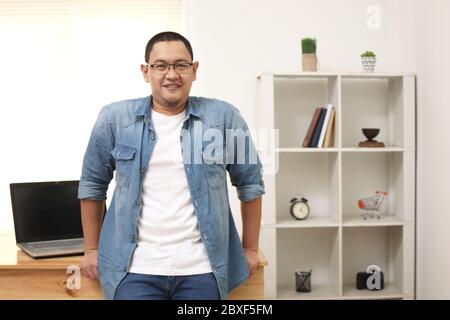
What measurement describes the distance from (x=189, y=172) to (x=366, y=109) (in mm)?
2020

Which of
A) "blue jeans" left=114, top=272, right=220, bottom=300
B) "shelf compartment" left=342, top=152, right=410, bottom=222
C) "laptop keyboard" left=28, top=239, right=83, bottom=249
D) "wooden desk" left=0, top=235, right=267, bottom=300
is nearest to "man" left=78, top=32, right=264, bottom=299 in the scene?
"blue jeans" left=114, top=272, right=220, bottom=300

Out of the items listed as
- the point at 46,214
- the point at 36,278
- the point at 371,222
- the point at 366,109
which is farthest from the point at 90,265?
the point at 366,109

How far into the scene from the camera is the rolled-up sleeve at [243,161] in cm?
188

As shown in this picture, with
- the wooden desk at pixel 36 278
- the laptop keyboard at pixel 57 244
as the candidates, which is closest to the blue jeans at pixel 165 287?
the wooden desk at pixel 36 278

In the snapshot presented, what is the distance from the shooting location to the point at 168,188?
1.79m

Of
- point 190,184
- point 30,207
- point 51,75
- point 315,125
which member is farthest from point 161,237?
point 51,75

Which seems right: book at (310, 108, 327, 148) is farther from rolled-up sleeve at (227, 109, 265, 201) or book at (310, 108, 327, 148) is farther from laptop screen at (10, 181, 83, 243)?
rolled-up sleeve at (227, 109, 265, 201)

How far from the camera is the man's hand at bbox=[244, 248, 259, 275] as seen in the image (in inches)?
78.9

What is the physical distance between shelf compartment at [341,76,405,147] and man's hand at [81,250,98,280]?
1.97m

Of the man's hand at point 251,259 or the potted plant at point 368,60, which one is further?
the potted plant at point 368,60

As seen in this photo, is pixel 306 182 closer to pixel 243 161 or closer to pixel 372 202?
pixel 372 202

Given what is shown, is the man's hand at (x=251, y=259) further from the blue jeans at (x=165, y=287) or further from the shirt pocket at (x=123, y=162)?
the shirt pocket at (x=123, y=162)

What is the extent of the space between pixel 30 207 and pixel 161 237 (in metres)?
1.05

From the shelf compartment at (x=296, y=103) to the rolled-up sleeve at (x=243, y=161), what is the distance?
5.22 feet
